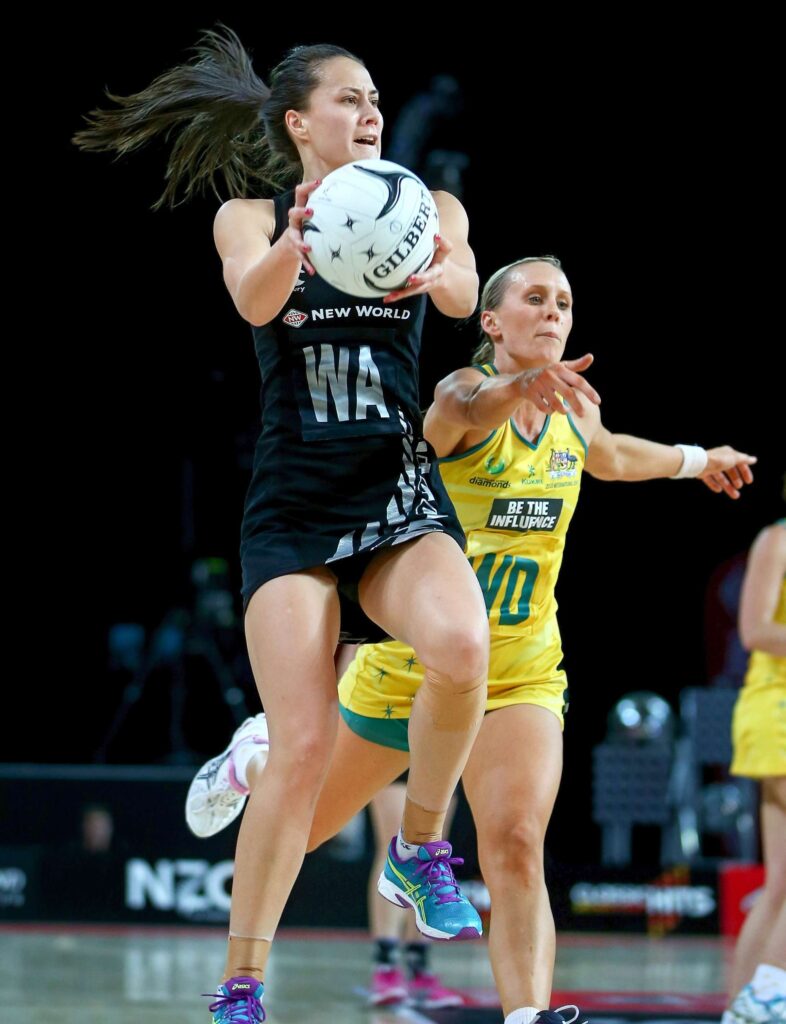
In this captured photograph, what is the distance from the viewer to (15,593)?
931 centimetres

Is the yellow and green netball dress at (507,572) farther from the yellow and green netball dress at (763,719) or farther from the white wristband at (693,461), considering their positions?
the yellow and green netball dress at (763,719)

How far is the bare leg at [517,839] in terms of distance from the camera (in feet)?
10.4

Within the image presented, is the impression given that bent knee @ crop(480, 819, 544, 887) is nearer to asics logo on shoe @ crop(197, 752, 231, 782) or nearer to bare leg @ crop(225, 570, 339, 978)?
bare leg @ crop(225, 570, 339, 978)

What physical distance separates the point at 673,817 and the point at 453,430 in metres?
5.38

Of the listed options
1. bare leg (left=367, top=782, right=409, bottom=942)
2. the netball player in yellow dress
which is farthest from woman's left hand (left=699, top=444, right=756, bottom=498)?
bare leg (left=367, top=782, right=409, bottom=942)

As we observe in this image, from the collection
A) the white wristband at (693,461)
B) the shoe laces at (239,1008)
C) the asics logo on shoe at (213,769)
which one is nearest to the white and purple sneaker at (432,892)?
the shoe laces at (239,1008)

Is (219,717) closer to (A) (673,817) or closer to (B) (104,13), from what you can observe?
(A) (673,817)

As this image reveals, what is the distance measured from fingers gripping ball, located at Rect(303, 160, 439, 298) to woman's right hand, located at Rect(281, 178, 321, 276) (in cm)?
1

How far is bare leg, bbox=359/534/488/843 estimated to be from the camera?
265 centimetres

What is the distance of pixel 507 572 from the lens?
345 cm

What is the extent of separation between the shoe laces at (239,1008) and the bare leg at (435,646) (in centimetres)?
47

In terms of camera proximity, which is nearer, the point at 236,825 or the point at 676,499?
the point at 236,825

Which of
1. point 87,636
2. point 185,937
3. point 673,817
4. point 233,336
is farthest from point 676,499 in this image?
point 185,937

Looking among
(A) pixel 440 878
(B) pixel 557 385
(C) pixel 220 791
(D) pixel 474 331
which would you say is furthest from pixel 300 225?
(D) pixel 474 331
